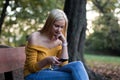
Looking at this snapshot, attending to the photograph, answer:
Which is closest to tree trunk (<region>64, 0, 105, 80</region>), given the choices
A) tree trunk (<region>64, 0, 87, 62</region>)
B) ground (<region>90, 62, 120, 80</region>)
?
tree trunk (<region>64, 0, 87, 62</region>)

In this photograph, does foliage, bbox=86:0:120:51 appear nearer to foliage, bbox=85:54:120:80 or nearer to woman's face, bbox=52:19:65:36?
foliage, bbox=85:54:120:80

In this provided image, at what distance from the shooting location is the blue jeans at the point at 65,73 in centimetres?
354

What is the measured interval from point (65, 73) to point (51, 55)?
42 cm

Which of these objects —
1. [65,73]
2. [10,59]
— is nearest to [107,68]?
[10,59]

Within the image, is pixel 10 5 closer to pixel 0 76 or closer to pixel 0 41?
pixel 0 41

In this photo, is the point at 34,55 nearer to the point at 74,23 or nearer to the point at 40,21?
the point at 74,23

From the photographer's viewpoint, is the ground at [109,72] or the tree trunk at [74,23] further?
the ground at [109,72]

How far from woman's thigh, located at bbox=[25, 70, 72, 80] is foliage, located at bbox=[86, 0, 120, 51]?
15.4 m

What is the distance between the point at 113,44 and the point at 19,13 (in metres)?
14.9

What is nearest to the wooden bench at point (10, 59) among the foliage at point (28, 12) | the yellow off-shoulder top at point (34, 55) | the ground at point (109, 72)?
the yellow off-shoulder top at point (34, 55)

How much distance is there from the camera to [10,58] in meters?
4.83

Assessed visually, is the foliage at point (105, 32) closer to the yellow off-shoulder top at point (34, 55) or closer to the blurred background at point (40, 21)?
the blurred background at point (40, 21)

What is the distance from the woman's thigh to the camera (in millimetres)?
3594

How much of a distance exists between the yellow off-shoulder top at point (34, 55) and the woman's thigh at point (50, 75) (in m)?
0.05
